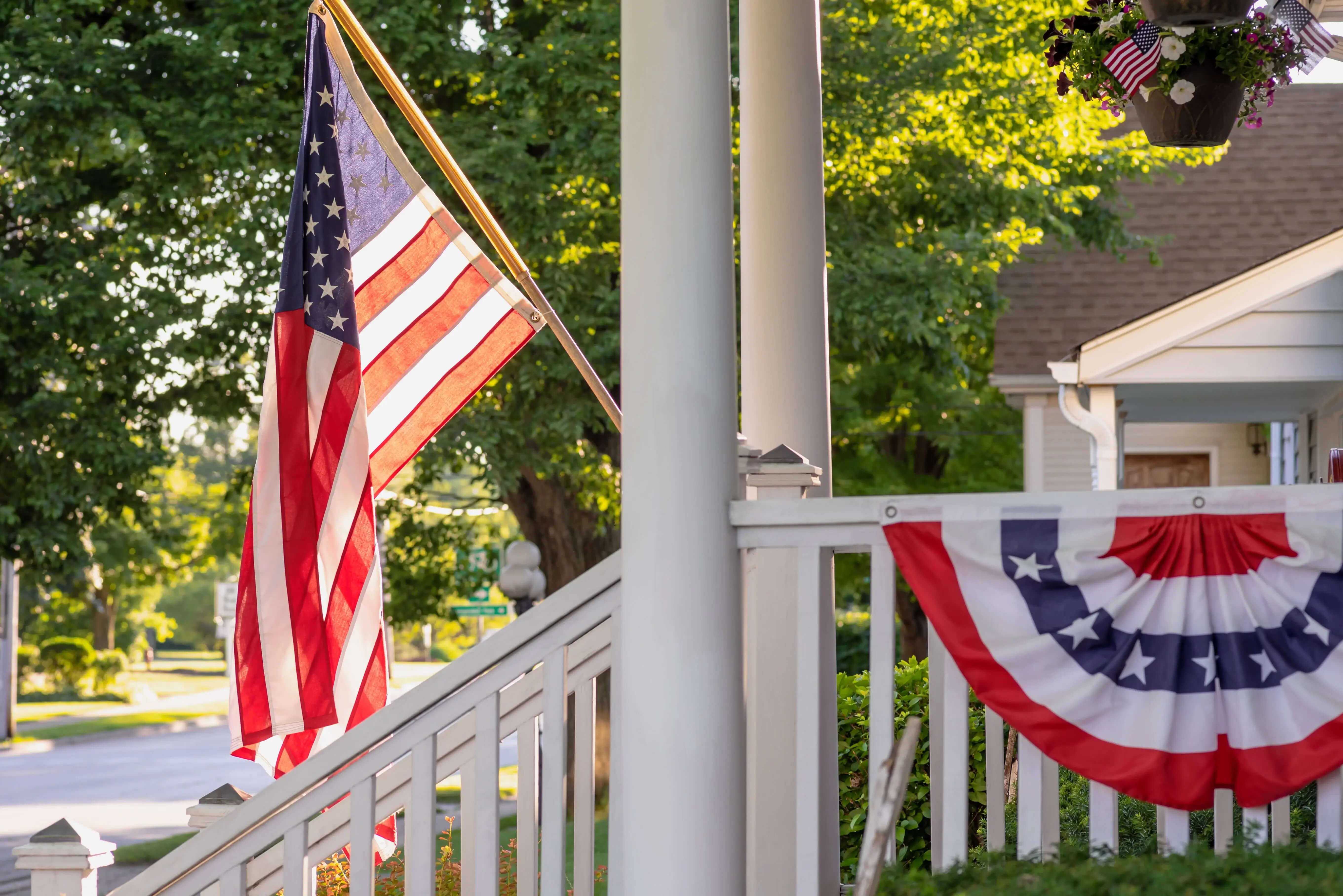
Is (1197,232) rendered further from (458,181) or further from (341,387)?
(341,387)

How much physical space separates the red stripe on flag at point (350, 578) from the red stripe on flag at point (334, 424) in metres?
0.08

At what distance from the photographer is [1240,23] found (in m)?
4.48

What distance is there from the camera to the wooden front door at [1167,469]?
14.9 meters

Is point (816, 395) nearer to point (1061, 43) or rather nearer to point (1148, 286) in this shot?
point (1061, 43)

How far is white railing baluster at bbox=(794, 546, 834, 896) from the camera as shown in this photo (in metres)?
3.13

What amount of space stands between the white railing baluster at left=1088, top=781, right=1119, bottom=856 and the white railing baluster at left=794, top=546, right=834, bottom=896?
604 millimetres

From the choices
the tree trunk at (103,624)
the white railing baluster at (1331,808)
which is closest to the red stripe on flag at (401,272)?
the white railing baluster at (1331,808)

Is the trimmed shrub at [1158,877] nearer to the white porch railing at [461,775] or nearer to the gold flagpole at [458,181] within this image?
the white porch railing at [461,775]

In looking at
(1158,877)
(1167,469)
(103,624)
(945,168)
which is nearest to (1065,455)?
(1167,469)

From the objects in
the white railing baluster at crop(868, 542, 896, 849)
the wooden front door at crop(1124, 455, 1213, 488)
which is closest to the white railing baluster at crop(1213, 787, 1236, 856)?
the white railing baluster at crop(868, 542, 896, 849)

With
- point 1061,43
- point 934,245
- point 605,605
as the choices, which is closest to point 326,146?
point 605,605

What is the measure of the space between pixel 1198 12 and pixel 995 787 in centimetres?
233

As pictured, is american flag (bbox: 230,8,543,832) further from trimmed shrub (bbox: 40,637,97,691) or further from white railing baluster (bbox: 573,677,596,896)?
trimmed shrub (bbox: 40,637,97,691)

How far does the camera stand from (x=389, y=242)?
4445mm
